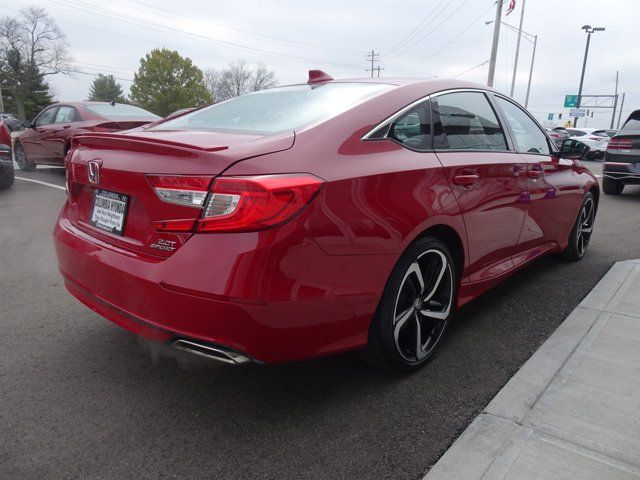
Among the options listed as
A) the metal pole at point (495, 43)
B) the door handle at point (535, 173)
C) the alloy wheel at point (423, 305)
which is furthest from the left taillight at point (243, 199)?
the metal pole at point (495, 43)

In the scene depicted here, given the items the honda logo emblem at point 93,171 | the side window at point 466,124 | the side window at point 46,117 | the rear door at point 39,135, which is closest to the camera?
the honda logo emblem at point 93,171

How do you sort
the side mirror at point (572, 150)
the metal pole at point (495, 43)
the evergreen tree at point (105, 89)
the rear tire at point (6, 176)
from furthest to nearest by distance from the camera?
the evergreen tree at point (105, 89), the metal pole at point (495, 43), the rear tire at point (6, 176), the side mirror at point (572, 150)

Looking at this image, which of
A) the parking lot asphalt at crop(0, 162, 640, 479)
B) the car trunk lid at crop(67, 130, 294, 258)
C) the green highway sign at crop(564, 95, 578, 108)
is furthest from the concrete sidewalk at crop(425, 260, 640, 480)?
the green highway sign at crop(564, 95, 578, 108)

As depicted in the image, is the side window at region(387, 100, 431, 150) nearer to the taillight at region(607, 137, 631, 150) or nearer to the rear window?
the taillight at region(607, 137, 631, 150)

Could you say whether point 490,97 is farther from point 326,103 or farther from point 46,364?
point 46,364

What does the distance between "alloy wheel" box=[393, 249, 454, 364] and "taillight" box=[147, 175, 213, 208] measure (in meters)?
1.02

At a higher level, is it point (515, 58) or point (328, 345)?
point (515, 58)

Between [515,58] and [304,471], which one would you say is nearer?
[304,471]

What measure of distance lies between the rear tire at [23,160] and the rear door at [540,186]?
1003 cm

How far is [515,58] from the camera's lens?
124ft

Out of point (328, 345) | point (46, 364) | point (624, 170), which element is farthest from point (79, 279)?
point (624, 170)

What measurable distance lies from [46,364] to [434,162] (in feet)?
7.51

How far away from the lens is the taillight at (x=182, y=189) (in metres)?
1.81

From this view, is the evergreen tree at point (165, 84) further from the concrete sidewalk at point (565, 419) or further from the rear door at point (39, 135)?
the concrete sidewalk at point (565, 419)
